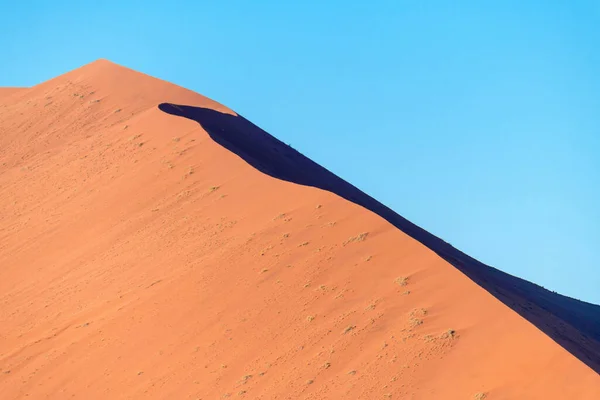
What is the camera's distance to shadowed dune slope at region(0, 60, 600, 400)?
13.9 meters

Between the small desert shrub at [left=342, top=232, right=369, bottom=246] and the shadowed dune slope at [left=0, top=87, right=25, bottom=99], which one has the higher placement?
the shadowed dune slope at [left=0, top=87, right=25, bottom=99]

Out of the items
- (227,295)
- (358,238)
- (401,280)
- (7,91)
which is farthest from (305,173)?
(7,91)

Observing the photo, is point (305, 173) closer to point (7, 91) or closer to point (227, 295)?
point (227, 295)

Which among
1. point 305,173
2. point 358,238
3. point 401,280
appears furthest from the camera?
point 305,173

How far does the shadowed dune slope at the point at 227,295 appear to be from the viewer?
13.9m

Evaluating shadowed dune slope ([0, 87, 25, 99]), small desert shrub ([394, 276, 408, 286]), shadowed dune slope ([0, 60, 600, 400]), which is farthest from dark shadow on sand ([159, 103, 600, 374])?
shadowed dune slope ([0, 87, 25, 99])

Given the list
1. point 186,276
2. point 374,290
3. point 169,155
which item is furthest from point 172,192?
point 374,290

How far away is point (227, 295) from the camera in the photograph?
16.8 m

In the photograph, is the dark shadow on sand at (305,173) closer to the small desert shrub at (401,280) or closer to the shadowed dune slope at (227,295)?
the shadowed dune slope at (227,295)

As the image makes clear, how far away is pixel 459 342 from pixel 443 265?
1808mm

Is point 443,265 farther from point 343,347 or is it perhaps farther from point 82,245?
point 82,245

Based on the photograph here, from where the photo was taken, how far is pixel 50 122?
28.8 meters

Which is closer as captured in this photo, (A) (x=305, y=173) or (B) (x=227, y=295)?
(B) (x=227, y=295)

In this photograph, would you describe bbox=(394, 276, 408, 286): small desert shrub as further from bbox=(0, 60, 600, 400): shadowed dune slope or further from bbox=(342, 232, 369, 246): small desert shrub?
bbox=(342, 232, 369, 246): small desert shrub
